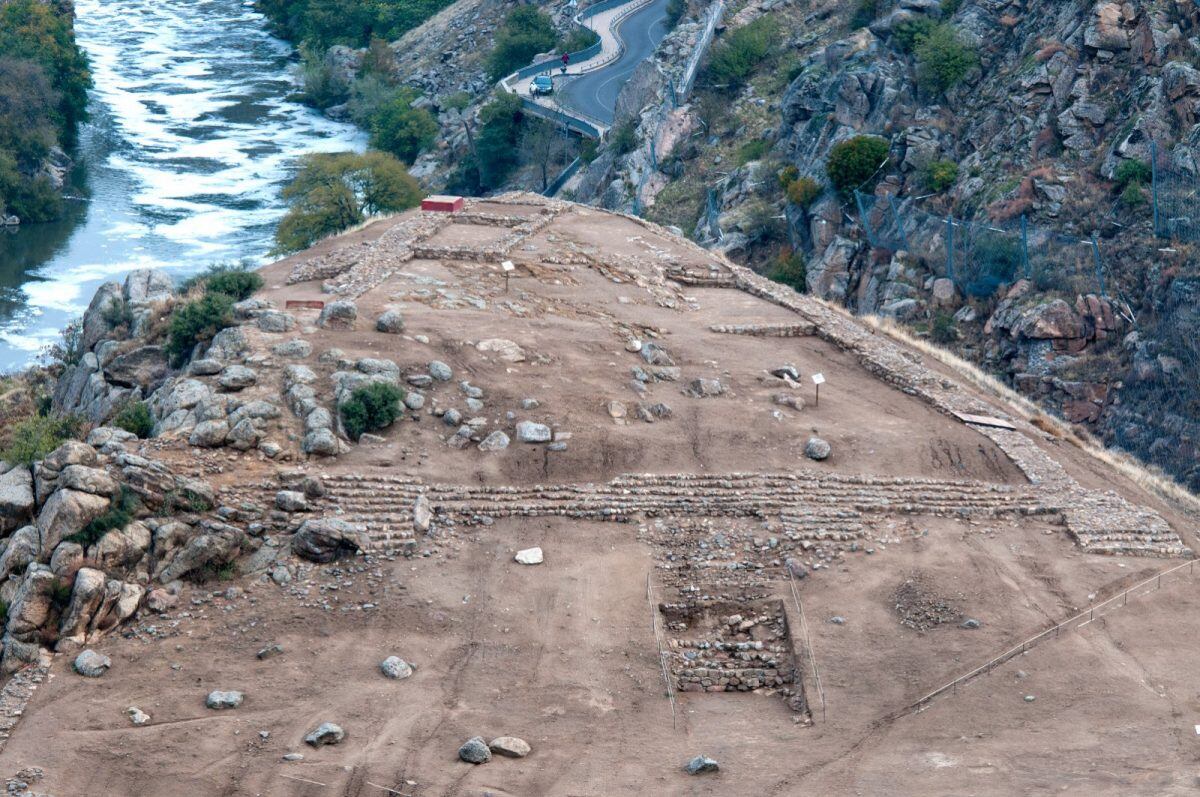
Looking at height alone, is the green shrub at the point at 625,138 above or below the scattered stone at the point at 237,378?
below

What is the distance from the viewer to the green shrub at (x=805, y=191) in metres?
44.6

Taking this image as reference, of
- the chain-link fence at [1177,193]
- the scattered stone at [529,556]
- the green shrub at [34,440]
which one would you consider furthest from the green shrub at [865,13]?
the green shrub at [34,440]

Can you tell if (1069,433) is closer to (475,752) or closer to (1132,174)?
(1132,174)

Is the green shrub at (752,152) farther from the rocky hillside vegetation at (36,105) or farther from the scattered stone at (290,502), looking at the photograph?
the scattered stone at (290,502)

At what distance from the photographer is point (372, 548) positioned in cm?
1956

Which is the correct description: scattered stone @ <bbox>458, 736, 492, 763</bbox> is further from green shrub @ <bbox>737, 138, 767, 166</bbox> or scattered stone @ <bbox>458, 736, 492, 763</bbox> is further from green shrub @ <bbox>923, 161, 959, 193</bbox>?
green shrub @ <bbox>737, 138, 767, 166</bbox>

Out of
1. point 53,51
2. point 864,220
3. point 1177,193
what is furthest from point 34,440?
point 53,51

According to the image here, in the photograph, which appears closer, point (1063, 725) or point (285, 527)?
point (1063, 725)

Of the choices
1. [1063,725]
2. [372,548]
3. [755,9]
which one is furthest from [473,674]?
[755,9]

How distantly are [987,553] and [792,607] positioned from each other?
3.50 m

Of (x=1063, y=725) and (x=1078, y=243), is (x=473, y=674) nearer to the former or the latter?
(x=1063, y=725)

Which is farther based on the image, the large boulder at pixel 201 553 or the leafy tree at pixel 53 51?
the leafy tree at pixel 53 51

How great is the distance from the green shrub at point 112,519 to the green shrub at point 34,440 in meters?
1.50

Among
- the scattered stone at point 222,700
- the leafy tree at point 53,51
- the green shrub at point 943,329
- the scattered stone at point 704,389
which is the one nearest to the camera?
the scattered stone at point 222,700
